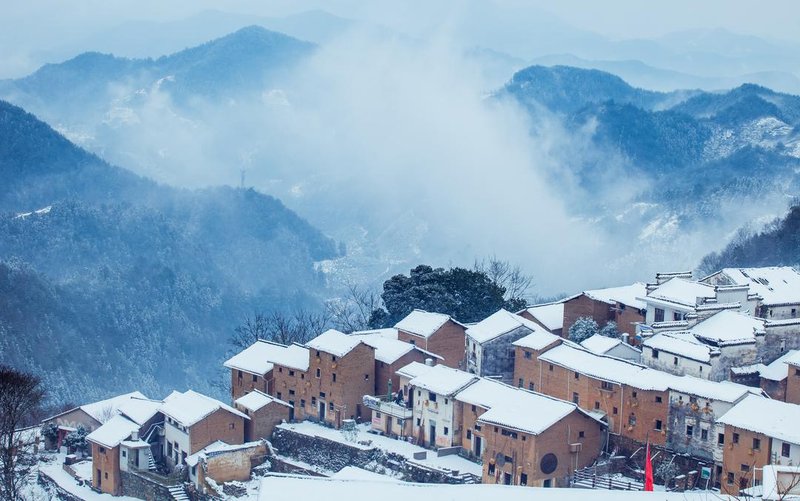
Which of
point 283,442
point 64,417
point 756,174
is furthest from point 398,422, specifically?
point 756,174

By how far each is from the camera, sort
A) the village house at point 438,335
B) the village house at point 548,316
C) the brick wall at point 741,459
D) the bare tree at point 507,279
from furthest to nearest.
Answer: the bare tree at point 507,279, the village house at point 548,316, the village house at point 438,335, the brick wall at point 741,459

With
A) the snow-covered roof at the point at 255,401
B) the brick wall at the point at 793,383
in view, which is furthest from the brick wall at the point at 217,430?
the brick wall at the point at 793,383

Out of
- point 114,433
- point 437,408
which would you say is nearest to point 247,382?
point 114,433

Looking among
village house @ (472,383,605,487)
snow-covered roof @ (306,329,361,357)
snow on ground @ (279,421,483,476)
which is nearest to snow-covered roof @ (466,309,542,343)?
snow-covered roof @ (306,329,361,357)

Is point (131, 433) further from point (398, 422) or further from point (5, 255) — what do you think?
point (5, 255)

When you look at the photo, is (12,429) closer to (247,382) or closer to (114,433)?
(114,433)

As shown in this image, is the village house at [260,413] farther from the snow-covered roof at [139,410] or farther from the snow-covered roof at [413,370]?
the snow-covered roof at [413,370]

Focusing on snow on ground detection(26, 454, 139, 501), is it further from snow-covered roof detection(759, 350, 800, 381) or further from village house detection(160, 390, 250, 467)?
snow-covered roof detection(759, 350, 800, 381)
